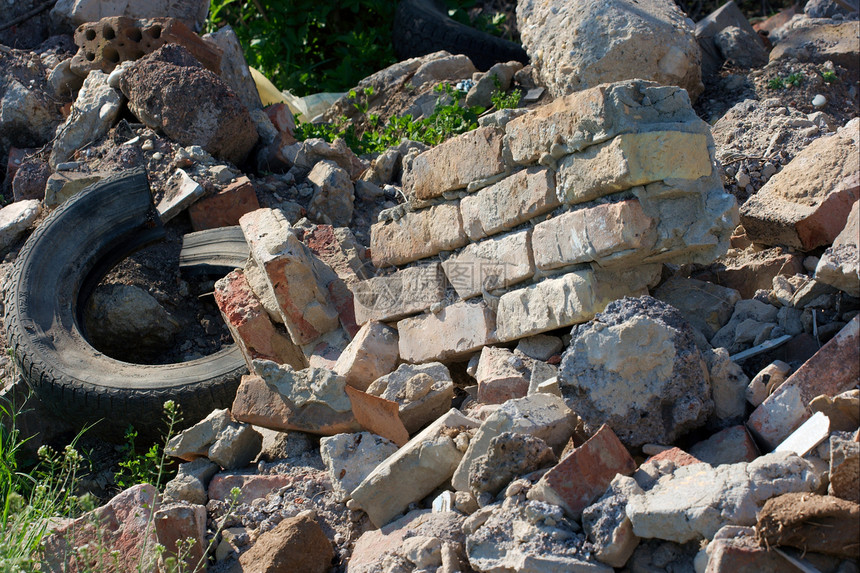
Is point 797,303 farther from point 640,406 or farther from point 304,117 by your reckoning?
point 304,117

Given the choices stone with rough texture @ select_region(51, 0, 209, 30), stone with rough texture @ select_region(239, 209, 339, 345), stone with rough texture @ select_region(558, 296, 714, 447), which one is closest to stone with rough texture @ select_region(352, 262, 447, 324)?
stone with rough texture @ select_region(239, 209, 339, 345)

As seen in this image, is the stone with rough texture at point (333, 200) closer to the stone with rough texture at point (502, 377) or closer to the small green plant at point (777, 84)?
the stone with rough texture at point (502, 377)

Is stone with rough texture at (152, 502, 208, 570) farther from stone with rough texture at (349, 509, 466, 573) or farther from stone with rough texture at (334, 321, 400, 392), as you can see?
stone with rough texture at (334, 321, 400, 392)

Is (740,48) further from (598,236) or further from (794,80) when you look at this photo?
(598,236)

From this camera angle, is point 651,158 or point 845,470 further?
point 651,158

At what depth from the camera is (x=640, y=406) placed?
8.10 ft

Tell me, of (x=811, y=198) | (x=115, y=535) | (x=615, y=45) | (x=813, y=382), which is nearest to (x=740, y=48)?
(x=615, y=45)

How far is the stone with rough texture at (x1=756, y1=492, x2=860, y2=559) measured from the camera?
1843 mm

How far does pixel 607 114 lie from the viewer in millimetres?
2746

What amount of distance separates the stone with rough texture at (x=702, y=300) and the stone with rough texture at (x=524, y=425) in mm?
717

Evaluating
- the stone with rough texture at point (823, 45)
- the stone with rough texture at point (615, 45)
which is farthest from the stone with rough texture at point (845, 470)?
the stone with rough texture at point (823, 45)

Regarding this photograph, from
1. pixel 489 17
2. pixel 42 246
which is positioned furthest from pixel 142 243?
pixel 489 17

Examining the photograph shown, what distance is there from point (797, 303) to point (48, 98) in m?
5.71

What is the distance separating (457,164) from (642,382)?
1.29m
